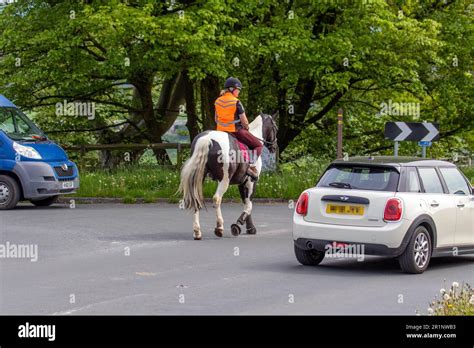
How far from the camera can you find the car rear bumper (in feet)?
47.3

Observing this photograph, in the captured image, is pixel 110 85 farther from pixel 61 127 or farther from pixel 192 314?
pixel 192 314

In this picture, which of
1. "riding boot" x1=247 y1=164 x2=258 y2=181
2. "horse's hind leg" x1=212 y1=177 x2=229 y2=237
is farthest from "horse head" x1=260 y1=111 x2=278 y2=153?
"horse's hind leg" x1=212 y1=177 x2=229 y2=237

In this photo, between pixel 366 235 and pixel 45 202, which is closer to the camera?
pixel 366 235

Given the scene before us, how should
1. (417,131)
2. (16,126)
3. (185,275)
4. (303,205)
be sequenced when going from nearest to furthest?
(185,275), (303,205), (16,126), (417,131)

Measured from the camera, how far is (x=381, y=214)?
14547mm

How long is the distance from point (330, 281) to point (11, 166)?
12.3 m

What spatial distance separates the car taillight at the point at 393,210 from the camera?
14.5 m

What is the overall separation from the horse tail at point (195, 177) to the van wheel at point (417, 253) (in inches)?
184

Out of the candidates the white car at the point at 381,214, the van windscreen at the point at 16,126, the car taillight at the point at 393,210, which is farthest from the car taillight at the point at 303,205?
the van windscreen at the point at 16,126

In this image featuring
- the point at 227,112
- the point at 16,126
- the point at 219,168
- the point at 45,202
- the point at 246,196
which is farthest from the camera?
the point at 45,202

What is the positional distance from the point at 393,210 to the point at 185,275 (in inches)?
109

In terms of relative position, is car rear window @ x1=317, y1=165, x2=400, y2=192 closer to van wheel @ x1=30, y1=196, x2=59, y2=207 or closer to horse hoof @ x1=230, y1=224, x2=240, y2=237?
horse hoof @ x1=230, y1=224, x2=240, y2=237

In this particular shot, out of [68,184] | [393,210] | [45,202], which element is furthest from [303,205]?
[45,202]

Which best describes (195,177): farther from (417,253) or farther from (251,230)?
(417,253)
